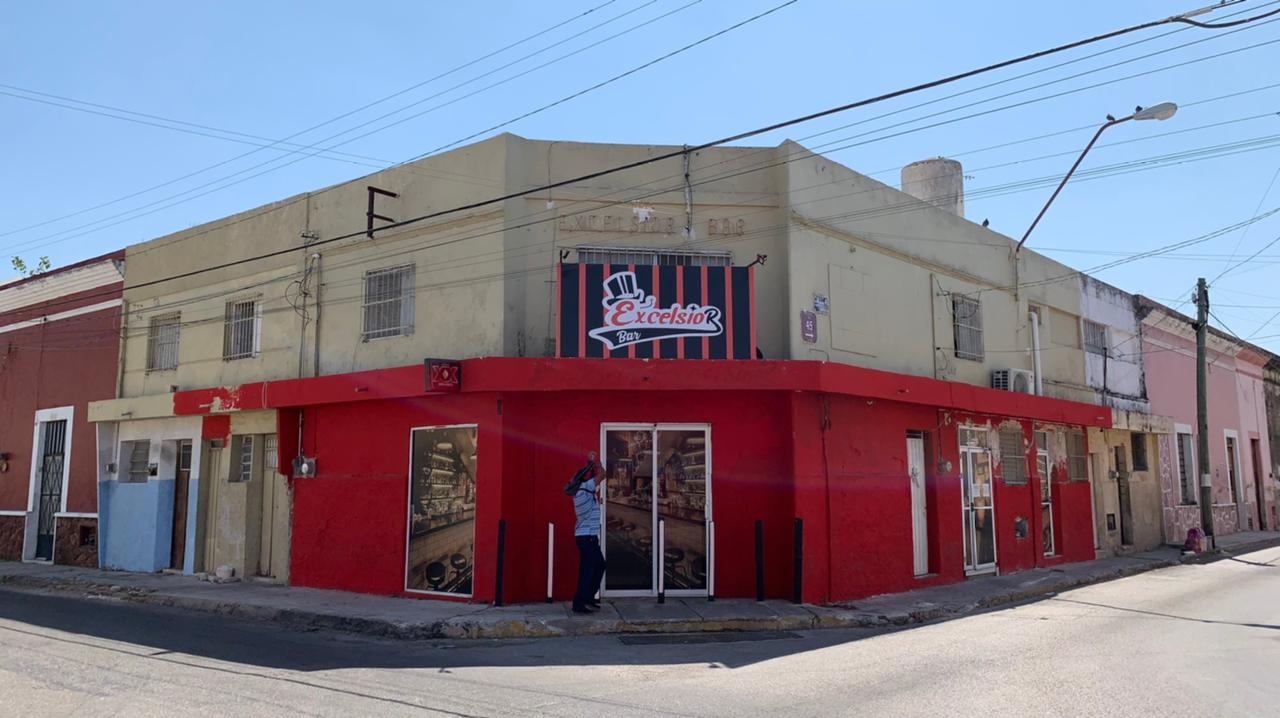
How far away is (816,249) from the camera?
47.0 ft

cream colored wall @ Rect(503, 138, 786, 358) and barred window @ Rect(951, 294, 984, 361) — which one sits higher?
cream colored wall @ Rect(503, 138, 786, 358)

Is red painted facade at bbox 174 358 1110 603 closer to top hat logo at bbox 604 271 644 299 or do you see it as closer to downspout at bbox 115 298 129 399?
top hat logo at bbox 604 271 644 299

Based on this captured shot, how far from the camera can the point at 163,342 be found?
18625mm

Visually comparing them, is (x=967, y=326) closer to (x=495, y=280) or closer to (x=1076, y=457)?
(x=1076, y=457)

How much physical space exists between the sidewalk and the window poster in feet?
Answer: 1.59

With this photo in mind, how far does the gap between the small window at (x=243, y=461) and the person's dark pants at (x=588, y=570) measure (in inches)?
318

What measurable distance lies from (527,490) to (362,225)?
18.9 feet

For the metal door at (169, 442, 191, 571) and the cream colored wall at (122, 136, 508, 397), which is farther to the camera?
the metal door at (169, 442, 191, 571)

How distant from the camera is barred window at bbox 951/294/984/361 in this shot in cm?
1755

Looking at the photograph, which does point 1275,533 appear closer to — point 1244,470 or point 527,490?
point 1244,470

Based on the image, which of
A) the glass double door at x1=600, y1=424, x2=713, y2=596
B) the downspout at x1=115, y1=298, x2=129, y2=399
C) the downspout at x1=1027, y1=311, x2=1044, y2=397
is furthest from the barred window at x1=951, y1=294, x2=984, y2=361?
the downspout at x1=115, y1=298, x2=129, y2=399

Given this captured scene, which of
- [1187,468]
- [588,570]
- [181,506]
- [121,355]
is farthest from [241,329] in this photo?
[1187,468]

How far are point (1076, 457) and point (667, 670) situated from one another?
15.4 m

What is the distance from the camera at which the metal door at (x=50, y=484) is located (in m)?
20.0
